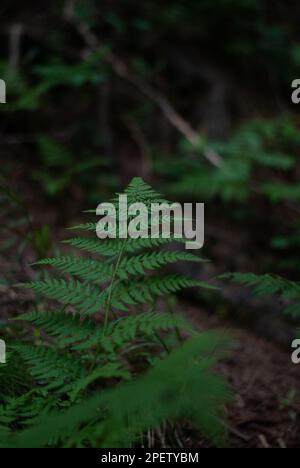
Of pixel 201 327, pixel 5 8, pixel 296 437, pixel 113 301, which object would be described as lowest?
pixel 296 437

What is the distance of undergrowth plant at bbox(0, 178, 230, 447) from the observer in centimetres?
115

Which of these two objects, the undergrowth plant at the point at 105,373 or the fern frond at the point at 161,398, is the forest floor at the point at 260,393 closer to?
the undergrowth plant at the point at 105,373

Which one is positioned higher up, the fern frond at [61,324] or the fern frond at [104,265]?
the fern frond at [104,265]

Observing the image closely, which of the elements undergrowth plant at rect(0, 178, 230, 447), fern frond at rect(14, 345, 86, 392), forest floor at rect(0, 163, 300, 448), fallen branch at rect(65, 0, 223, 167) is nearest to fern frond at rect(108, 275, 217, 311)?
undergrowth plant at rect(0, 178, 230, 447)

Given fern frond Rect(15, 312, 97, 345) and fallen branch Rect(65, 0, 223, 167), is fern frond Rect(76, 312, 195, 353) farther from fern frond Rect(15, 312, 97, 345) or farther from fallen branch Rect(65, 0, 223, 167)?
fallen branch Rect(65, 0, 223, 167)

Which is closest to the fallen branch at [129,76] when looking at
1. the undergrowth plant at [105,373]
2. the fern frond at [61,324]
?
the undergrowth plant at [105,373]

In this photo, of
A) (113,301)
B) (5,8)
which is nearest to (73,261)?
(113,301)

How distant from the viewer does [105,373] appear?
1.28 m

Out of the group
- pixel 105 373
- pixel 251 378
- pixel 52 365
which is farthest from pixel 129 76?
pixel 105 373

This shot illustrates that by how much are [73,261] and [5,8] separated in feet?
15.8

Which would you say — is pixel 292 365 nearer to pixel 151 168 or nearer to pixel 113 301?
pixel 113 301

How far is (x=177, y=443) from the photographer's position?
1801mm

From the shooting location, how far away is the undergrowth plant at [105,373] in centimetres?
115

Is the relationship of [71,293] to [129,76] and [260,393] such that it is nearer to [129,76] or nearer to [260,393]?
[260,393]
